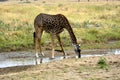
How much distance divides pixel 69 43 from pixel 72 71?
1291 centimetres

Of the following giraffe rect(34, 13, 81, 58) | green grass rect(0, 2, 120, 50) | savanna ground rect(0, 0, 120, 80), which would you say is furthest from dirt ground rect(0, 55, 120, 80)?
green grass rect(0, 2, 120, 50)

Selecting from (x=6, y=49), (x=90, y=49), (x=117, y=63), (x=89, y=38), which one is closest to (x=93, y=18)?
(x=89, y=38)

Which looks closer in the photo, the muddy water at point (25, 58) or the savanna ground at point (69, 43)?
the savanna ground at point (69, 43)

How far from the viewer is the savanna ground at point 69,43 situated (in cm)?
1350

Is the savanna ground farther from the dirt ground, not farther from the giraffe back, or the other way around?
the giraffe back

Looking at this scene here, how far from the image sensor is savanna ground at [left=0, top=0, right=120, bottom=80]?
44.3ft

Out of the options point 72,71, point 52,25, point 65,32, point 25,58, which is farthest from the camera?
point 65,32

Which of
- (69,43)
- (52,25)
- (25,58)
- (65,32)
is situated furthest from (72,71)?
(65,32)

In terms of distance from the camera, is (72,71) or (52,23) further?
(52,23)

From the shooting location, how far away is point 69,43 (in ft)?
88.3

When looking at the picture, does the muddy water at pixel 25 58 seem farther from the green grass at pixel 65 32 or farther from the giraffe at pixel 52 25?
the green grass at pixel 65 32

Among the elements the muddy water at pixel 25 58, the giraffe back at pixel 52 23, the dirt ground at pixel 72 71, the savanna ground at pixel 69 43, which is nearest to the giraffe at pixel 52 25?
the giraffe back at pixel 52 23

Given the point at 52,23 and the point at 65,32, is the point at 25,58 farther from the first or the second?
the point at 65,32

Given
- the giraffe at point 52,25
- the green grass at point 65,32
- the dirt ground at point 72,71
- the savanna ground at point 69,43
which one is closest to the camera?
the dirt ground at point 72,71
